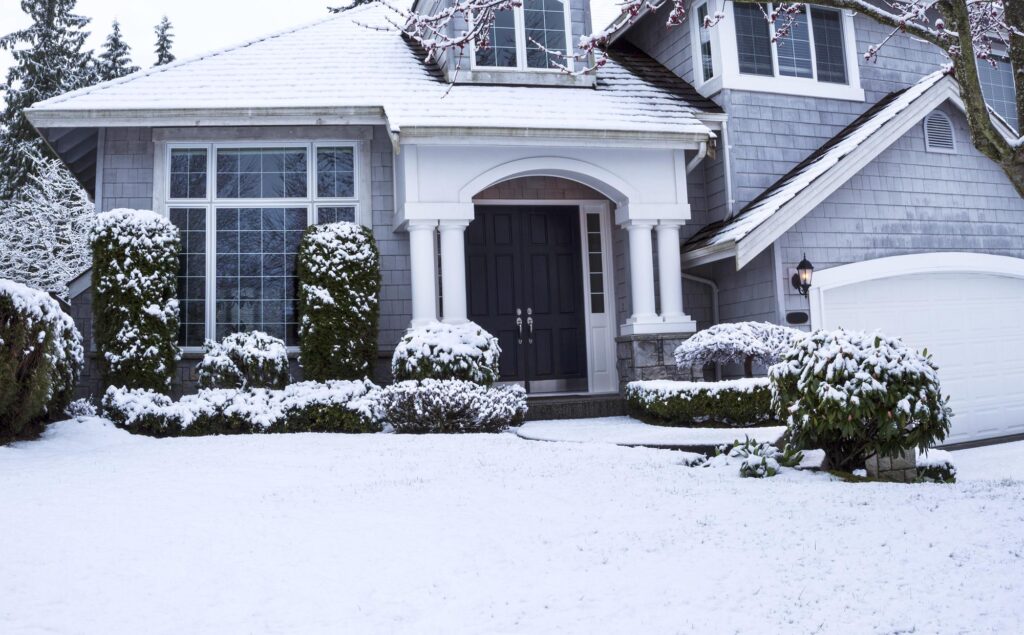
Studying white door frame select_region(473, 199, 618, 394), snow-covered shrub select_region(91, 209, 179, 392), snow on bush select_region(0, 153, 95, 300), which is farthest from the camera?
snow on bush select_region(0, 153, 95, 300)

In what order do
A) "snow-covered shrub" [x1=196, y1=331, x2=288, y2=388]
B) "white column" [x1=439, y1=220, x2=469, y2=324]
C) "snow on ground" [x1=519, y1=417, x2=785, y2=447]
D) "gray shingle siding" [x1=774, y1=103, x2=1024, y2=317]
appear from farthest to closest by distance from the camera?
"gray shingle siding" [x1=774, y1=103, x2=1024, y2=317] → "white column" [x1=439, y1=220, x2=469, y2=324] → "snow-covered shrub" [x1=196, y1=331, x2=288, y2=388] → "snow on ground" [x1=519, y1=417, x2=785, y2=447]

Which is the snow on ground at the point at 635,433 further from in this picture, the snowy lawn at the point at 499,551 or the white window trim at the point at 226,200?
the white window trim at the point at 226,200

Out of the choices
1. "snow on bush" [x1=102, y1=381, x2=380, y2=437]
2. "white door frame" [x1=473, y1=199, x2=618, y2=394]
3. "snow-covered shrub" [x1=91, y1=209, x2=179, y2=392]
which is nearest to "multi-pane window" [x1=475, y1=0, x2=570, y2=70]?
"white door frame" [x1=473, y1=199, x2=618, y2=394]

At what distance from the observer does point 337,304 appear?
32.1ft

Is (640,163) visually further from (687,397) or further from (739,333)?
(687,397)

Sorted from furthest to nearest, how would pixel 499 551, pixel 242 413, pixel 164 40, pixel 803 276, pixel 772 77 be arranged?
pixel 164 40 → pixel 772 77 → pixel 803 276 → pixel 242 413 → pixel 499 551

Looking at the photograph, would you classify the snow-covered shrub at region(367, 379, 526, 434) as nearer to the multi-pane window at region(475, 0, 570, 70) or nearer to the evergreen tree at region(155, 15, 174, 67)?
the multi-pane window at region(475, 0, 570, 70)

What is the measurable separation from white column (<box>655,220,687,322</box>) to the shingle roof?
16.4 inches

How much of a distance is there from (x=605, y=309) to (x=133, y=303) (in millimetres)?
5966

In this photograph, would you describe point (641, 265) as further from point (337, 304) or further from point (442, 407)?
point (337, 304)

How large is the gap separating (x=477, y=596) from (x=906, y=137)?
10212 millimetres

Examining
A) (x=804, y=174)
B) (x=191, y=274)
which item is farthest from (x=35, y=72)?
(x=804, y=174)

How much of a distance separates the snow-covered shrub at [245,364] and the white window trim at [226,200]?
1067mm

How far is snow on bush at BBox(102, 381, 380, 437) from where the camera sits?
8.62 metres
